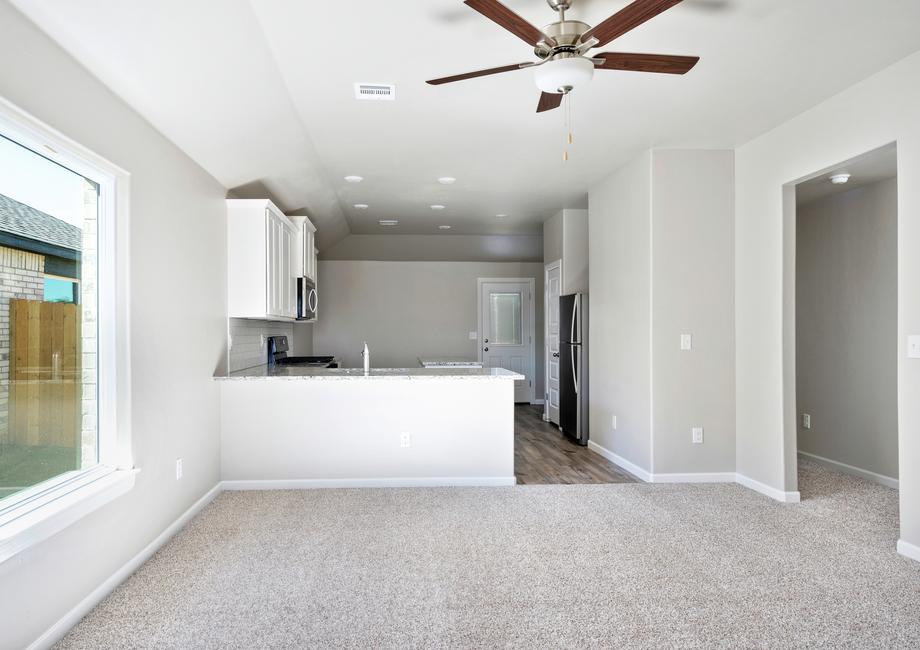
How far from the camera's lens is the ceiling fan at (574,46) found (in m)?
1.97

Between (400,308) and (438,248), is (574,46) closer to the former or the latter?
(438,248)

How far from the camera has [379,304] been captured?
843 cm

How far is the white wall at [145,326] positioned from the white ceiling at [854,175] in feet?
12.9

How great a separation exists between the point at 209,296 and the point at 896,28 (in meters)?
4.12

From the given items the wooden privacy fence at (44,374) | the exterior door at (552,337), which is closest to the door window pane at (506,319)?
the exterior door at (552,337)

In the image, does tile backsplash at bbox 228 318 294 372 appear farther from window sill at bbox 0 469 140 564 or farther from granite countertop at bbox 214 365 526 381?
window sill at bbox 0 469 140 564

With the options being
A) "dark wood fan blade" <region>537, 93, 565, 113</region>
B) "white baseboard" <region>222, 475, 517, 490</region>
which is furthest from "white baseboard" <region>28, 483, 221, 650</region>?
"dark wood fan blade" <region>537, 93, 565, 113</region>

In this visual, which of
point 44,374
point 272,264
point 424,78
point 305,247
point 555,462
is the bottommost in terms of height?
point 555,462

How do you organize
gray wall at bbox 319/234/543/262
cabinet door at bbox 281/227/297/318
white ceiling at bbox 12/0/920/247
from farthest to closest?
gray wall at bbox 319/234/543/262
cabinet door at bbox 281/227/297/318
white ceiling at bbox 12/0/920/247

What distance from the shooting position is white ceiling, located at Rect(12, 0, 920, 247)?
2416 mm

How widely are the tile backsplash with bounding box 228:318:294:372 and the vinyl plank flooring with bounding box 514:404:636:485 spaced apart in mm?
2465

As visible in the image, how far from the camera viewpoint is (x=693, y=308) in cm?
437

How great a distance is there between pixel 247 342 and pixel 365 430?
1456 mm

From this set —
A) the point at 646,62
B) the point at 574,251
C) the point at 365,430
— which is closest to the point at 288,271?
the point at 365,430
